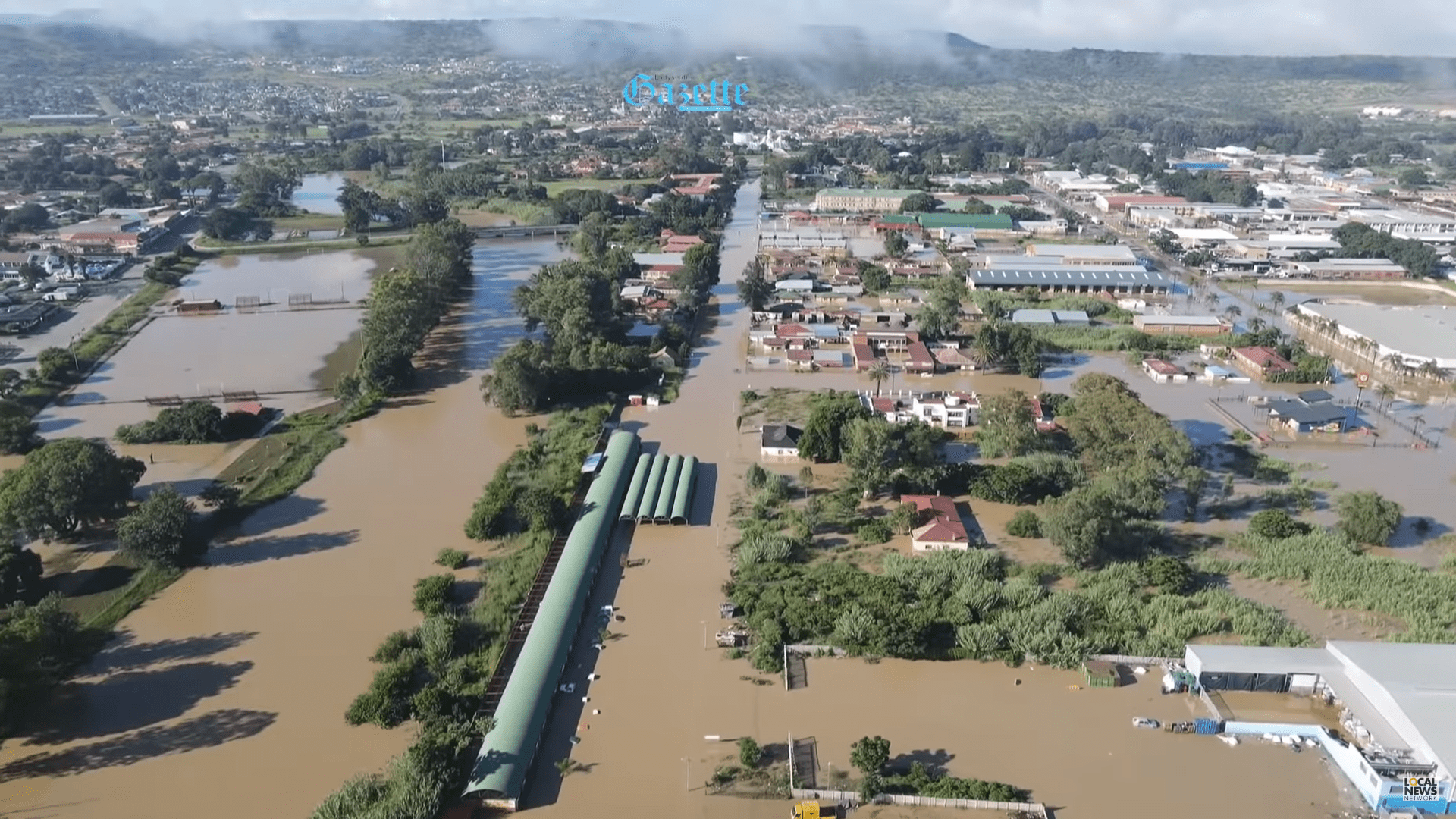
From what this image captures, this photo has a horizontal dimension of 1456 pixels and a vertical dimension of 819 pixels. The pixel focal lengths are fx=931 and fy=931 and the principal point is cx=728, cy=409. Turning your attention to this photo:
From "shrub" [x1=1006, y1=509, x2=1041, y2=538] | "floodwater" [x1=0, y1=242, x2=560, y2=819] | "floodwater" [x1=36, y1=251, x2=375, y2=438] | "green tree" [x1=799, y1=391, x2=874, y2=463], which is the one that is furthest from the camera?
"floodwater" [x1=36, y1=251, x2=375, y2=438]

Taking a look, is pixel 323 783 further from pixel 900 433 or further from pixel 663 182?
pixel 663 182

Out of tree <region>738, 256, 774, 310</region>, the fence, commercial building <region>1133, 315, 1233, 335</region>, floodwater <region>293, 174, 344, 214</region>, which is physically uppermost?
floodwater <region>293, 174, 344, 214</region>

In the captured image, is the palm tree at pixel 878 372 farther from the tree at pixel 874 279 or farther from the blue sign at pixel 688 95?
the blue sign at pixel 688 95

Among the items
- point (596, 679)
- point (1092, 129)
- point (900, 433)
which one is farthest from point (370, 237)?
point (1092, 129)

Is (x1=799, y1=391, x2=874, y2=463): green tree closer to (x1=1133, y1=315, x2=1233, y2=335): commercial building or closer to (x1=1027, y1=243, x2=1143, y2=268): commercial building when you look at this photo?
(x1=1133, y1=315, x2=1233, y2=335): commercial building

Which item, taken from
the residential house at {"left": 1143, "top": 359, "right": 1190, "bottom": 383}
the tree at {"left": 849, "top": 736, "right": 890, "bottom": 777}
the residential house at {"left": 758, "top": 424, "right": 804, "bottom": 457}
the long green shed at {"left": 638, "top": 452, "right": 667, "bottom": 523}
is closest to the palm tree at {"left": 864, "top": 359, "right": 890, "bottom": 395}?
the residential house at {"left": 758, "top": 424, "right": 804, "bottom": 457}

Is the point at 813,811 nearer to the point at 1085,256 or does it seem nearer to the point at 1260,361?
the point at 1260,361

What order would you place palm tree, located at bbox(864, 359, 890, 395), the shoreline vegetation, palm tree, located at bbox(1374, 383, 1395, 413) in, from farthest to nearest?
palm tree, located at bbox(864, 359, 890, 395)
palm tree, located at bbox(1374, 383, 1395, 413)
the shoreline vegetation
